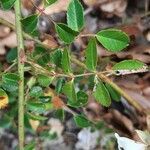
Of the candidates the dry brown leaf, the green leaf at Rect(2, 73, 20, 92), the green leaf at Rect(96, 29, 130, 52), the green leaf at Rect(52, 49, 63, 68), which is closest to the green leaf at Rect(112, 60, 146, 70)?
the green leaf at Rect(96, 29, 130, 52)

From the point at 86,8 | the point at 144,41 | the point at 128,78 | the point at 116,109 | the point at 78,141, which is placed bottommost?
the point at 78,141

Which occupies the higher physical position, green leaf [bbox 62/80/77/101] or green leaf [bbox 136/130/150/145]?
green leaf [bbox 62/80/77/101]

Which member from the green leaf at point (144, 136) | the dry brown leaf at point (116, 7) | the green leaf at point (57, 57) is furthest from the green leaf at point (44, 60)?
Result: the dry brown leaf at point (116, 7)

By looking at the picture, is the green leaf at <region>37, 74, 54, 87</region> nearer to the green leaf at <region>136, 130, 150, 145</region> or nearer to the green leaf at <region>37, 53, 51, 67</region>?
the green leaf at <region>37, 53, 51, 67</region>

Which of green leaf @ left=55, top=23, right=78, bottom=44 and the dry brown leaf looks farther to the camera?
the dry brown leaf

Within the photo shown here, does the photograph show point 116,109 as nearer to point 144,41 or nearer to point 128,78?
point 128,78

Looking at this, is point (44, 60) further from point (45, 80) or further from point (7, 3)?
point (7, 3)

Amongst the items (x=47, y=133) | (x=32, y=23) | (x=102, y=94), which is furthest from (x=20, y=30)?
(x=47, y=133)

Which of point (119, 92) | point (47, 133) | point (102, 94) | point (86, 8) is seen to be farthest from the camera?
point (86, 8)
